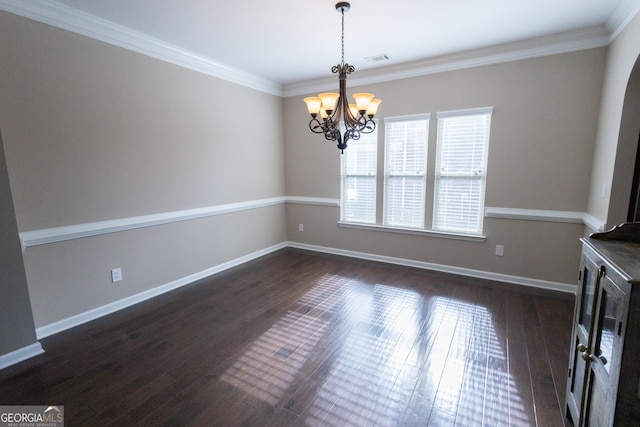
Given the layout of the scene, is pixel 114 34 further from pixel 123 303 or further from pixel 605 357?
pixel 605 357

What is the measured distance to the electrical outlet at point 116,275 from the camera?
2.95 meters

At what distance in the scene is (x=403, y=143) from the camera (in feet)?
13.4

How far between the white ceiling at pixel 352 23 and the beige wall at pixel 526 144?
14.1 inches

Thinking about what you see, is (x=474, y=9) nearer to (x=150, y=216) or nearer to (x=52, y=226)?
(x=150, y=216)

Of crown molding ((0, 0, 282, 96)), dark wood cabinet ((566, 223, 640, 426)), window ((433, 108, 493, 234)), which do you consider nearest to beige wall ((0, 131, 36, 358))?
crown molding ((0, 0, 282, 96))

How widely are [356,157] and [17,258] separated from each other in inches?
150

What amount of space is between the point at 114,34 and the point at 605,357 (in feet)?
13.7

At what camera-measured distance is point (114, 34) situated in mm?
2787

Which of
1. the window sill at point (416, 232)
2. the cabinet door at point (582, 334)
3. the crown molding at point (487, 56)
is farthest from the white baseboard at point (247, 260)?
the crown molding at point (487, 56)

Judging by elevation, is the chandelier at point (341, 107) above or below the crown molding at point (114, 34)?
below

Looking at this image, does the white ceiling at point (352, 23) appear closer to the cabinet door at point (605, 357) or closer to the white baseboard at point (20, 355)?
the cabinet door at point (605, 357)

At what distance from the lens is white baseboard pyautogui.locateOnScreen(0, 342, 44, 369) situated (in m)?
2.16

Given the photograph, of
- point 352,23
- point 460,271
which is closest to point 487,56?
point 352,23

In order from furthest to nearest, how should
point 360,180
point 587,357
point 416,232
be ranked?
point 360,180 < point 416,232 < point 587,357
